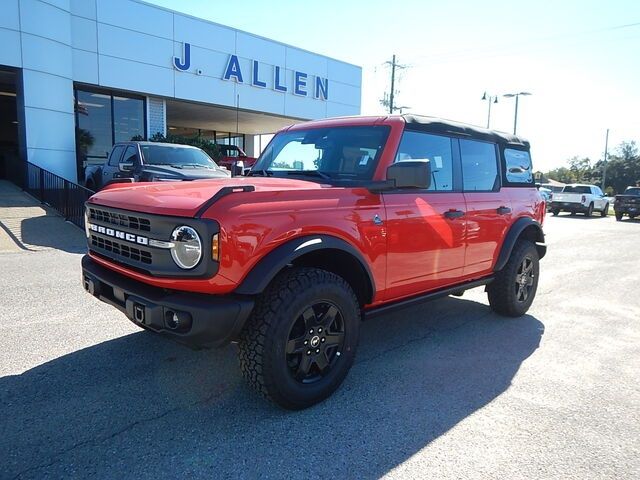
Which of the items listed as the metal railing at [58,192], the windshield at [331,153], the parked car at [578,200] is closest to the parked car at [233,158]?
the metal railing at [58,192]

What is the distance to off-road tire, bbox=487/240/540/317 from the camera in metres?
5.06

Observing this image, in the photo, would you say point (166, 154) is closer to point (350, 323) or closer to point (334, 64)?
point (350, 323)

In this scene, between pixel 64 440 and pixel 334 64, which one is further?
pixel 334 64

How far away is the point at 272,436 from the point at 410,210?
6.37 feet

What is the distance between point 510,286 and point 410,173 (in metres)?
2.51

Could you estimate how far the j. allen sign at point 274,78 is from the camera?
1825 centimetres

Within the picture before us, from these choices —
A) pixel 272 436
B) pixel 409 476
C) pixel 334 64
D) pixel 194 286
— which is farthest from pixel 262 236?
pixel 334 64

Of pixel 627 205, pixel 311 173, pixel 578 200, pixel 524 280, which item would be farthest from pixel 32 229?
pixel 627 205

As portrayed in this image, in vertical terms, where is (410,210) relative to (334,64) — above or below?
below

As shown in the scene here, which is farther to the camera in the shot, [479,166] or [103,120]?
[103,120]

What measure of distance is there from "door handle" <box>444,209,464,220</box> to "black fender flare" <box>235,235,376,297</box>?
50.1 inches

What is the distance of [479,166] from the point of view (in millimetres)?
4703

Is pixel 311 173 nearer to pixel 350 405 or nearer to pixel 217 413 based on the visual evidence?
pixel 350 405

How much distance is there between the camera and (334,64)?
2395cm
